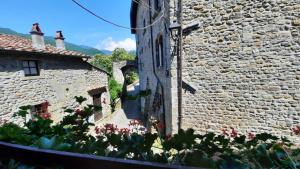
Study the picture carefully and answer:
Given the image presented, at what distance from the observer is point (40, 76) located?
420 inches

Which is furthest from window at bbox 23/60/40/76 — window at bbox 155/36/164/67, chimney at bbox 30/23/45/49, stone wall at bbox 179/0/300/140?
stone wall at bbox 179/0/300/140

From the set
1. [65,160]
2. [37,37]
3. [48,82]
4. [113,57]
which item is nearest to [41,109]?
[48,82]

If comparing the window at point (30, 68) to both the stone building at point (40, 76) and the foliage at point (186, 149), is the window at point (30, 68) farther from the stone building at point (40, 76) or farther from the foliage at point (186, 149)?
the foliage at point (186, 149)

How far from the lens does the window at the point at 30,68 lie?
9.98 metres

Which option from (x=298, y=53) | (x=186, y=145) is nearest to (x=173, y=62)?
(x=298, y=53)

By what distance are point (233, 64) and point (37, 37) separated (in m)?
9.52

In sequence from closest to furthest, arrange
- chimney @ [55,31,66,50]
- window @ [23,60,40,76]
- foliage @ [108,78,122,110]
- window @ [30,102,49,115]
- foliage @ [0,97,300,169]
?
foliage @ [0,97,300,169]
window @ [30,102,49,115]
window @ [23,60,40,76]
chimney @ [55,31,66,50]
foliage @ [108,78,122,110]

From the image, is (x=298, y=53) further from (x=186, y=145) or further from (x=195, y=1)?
(x=186, y=145)

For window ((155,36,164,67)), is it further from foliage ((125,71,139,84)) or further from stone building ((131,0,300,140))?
foliage ((125,71,139,84))

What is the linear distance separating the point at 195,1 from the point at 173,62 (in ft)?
6.37

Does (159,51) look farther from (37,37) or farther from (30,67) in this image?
(37,37)

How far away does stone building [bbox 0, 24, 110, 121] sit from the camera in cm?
898

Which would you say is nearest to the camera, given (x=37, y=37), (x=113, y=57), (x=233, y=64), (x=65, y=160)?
(x=65, y=160)

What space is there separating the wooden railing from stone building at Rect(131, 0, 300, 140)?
6.06 metres
